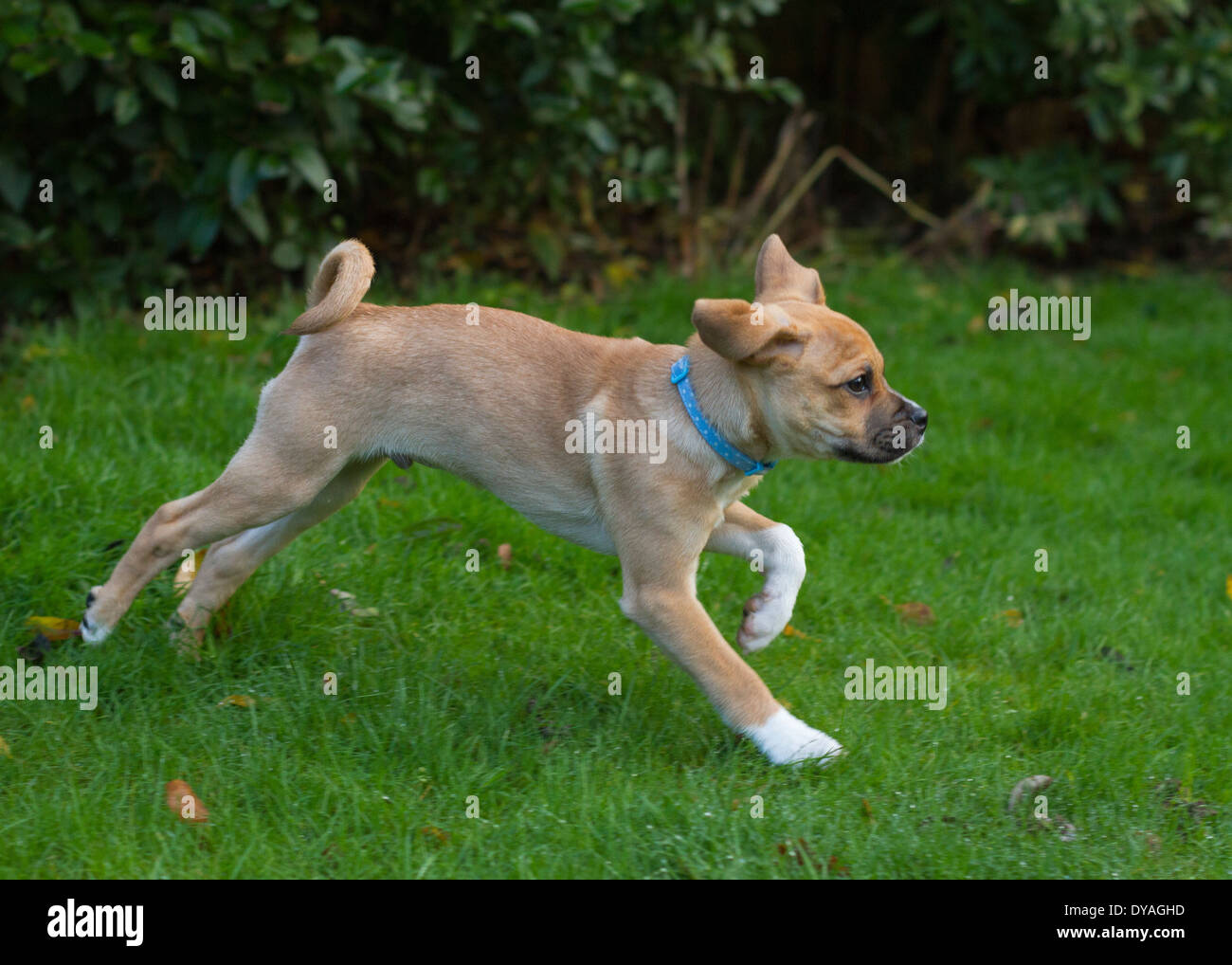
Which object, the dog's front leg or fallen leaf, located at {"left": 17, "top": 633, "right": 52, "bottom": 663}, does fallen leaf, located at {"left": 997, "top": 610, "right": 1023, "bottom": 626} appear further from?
fallen leaf, located at {"left": 17, "top": 633, "right": 52, "bottom": 663}

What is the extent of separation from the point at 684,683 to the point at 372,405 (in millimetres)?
1399

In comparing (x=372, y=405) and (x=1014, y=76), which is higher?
(x=1014, y=76)

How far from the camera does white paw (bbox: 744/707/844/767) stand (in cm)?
399

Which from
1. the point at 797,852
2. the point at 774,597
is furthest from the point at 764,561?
the point at 797,852

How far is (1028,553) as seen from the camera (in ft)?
19.1

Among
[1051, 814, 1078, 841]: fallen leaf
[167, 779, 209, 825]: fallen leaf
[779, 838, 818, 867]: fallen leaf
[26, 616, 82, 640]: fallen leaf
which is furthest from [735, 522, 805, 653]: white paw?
[26, 616, 82, 640]: fallen leaf

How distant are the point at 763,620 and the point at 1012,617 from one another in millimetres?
1548

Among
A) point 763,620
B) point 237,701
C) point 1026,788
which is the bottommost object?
point 1026,788

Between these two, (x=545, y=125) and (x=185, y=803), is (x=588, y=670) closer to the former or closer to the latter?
(x=185, y=803)

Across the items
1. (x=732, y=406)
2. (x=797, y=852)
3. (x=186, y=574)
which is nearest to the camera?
(x=797, y=852)

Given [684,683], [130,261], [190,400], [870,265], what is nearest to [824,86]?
[870,265]

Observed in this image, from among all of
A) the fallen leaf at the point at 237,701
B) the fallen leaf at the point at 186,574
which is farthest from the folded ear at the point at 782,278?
the fallen leaf at the point at 186,574

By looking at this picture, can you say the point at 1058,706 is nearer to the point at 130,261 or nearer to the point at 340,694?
the point at 340,694

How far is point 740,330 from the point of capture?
3.87 m
